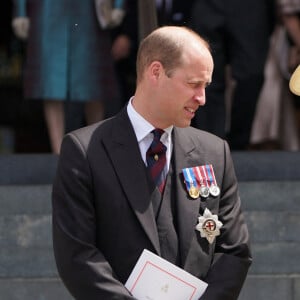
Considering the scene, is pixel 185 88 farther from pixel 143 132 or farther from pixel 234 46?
pixel 234 46

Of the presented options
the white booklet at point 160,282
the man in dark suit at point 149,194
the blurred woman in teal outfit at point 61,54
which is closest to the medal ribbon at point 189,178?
the man in dark suit at point 149,194

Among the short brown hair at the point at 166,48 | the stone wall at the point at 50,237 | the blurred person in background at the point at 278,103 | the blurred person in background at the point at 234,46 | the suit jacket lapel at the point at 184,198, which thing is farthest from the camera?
the blurred person in background at the point at 278,103

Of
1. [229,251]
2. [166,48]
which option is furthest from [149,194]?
[166,48]

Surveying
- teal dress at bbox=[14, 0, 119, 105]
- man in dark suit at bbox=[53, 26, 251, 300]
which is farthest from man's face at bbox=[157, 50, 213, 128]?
teal dress at bbox=[14, 0, 119, 105]

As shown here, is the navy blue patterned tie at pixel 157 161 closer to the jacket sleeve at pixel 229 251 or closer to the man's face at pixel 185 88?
the man's face at pixel 185 88

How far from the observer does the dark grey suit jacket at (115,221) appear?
14.3ft

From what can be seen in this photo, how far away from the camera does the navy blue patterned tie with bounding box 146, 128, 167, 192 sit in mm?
4500

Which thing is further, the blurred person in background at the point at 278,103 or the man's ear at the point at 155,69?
the blurred person in background at the point at 278,103

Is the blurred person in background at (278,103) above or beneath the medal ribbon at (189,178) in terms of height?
beneath

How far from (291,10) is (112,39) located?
1296 millimetres

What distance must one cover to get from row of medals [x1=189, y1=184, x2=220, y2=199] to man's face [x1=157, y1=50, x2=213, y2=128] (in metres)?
0.25

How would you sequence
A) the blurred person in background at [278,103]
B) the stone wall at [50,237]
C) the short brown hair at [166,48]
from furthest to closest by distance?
the blurred person in background at [278,103] → the stone wall at [50,237] → the short brown hair at [166,48]

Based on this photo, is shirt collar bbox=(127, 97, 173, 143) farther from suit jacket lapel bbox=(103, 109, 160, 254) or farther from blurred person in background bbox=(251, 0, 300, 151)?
blurred person in background bbox=(251, 0, 300, 151)

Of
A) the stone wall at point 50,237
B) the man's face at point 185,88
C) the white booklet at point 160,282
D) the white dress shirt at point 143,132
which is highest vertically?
the man's face at point 185,88
